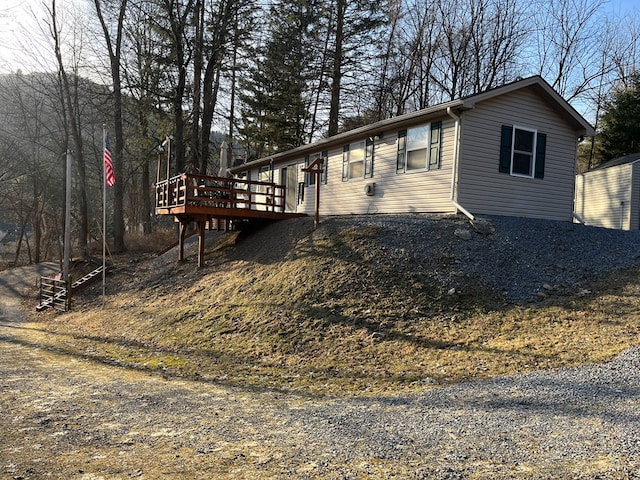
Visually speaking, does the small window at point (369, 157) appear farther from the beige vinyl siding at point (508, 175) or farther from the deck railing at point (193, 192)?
the beige vinyl siding at point (508, 175)

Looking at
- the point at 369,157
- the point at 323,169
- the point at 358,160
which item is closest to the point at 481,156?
the point at 369,157

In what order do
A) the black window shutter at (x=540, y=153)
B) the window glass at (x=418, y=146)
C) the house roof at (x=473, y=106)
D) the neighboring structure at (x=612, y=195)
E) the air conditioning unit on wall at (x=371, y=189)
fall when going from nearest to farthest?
the house roof at (x=473, y=106) → the window glass at (x=418, y=146) → the black window shutter at (x=540, y=153) → the air conditioning unit on wall at (x=371, y=189) → the neighboring structure at (x=612, y=195)

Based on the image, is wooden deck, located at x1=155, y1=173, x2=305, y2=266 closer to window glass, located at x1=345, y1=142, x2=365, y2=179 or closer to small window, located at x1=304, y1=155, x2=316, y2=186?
small window, located at x1=304, y1=155, x2=316, y2=186

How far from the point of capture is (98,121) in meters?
24.1

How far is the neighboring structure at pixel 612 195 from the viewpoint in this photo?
17.3 metres

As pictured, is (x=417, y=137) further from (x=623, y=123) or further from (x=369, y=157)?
(x=623, y=123)

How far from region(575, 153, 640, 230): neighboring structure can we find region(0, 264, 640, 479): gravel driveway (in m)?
14.5

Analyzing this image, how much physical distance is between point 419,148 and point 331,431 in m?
9.72

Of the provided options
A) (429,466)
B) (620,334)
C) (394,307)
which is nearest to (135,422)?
(429,466)

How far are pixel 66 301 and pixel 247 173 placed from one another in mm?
11061

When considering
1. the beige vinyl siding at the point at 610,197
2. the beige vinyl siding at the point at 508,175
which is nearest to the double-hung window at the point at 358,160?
the beige vinyl siding at the point at 508,175

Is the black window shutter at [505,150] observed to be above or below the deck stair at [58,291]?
above

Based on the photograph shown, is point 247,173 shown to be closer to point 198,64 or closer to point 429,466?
point 198,64

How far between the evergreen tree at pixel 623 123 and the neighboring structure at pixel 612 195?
23.8ft
